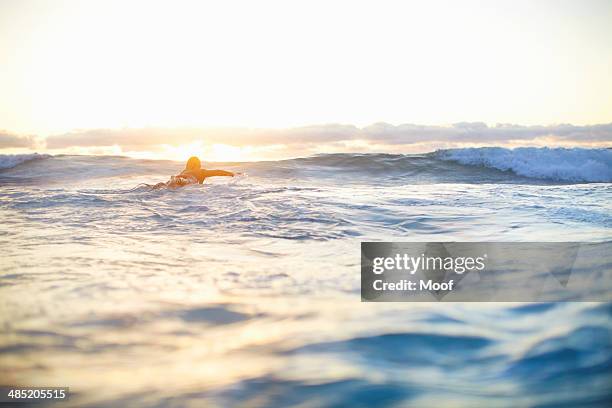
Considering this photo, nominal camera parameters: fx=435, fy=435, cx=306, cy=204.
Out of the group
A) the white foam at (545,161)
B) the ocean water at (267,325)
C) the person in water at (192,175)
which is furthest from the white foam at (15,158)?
the white foam at (545,161)

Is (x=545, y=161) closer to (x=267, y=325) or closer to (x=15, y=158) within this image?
(x=267, y=325)

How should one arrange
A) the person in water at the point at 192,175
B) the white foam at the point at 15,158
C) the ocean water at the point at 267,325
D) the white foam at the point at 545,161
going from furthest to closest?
the white foam at the point at 15,158 → the white foam at the point at 545,161 → the person in water at the point at 192,175 → the ocean water at the point at 267,325

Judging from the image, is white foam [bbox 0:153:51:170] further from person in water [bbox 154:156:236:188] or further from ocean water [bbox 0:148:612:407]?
ocean water [bbox 0:148:612:407]

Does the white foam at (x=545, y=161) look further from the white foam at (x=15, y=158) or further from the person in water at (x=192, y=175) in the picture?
the white foam at (x=15, y=158)

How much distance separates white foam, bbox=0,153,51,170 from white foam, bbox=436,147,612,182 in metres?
15.4

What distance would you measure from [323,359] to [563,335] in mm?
1122

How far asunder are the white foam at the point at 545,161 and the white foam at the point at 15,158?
15.4 meters

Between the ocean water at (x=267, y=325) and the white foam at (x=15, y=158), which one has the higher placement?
the white foam at (x=15, y=158)

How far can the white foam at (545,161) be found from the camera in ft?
44.8

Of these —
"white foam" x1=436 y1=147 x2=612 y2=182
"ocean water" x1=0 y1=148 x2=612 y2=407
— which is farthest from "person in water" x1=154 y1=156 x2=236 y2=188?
"white foam" x1=436 y1=147 x2=612 y2=182

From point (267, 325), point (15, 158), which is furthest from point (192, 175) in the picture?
point (15, 158)

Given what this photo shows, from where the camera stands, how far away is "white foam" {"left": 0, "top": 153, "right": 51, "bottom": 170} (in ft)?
50.8

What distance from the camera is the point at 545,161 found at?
14.7 meters

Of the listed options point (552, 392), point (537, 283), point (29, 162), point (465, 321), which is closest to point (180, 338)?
point (465, 321)
